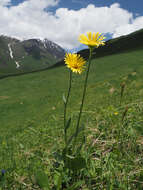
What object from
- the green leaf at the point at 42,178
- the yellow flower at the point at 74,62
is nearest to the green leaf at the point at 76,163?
the green leaf at the point at 42,178

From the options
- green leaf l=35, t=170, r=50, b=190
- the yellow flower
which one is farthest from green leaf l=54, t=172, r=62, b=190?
the yellow flower

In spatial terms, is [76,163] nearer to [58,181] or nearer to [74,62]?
[58,181]

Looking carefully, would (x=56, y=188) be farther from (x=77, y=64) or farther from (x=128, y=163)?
(x=77, y=64)

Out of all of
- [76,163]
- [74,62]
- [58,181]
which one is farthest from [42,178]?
[74,62]

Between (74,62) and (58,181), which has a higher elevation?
(74,62)

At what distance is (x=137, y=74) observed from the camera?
14750mm

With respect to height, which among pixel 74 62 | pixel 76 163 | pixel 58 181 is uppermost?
pixel 74 62

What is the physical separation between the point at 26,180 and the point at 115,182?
Answer: 3.61ft

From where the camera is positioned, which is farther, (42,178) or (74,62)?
(74,62)

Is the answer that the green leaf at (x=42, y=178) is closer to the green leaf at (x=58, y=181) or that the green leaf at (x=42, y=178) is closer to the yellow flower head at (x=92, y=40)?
the green leaf at (x=58, y=181)

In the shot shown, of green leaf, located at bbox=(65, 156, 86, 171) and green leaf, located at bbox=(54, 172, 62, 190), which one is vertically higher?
green leaf, located at bbox=(65, 156, 86, 171)

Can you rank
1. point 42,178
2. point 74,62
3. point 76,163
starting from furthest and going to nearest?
1. point 74,62
2. point 76,163
3. point 42,178

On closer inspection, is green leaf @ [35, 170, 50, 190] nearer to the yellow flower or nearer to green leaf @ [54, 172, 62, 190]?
green leaf @ [54, 172, 62, 190]

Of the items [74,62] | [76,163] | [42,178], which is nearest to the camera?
[42,178]
